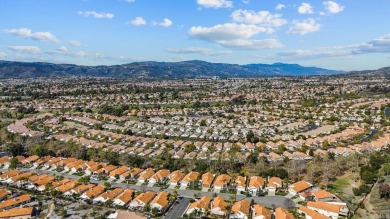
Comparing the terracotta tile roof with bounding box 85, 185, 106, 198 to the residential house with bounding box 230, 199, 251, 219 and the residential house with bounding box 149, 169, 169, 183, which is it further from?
the residential house with bounding box 230, 199, 251, 219

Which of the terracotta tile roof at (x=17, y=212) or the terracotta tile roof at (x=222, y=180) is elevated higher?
the terracotta tile roof at (x=222, y=180)

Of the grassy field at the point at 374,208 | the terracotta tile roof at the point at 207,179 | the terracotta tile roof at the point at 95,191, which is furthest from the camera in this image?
the terracotta tile roof at the point at 207,179

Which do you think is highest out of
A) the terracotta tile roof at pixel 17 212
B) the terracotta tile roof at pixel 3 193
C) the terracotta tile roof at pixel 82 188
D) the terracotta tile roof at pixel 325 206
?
the terracotta tile roof at pixel 325 206

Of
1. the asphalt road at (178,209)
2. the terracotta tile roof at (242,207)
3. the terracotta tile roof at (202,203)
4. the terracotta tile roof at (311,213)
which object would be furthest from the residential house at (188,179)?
the terracotta tile roof at (311,213)

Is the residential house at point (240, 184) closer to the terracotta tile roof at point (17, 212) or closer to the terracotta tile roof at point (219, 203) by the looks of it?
the terracotta tile roof at point (219, 203)

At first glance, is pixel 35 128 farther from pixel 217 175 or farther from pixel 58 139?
pixel 217 175

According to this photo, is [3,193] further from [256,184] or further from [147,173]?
[256,184]
